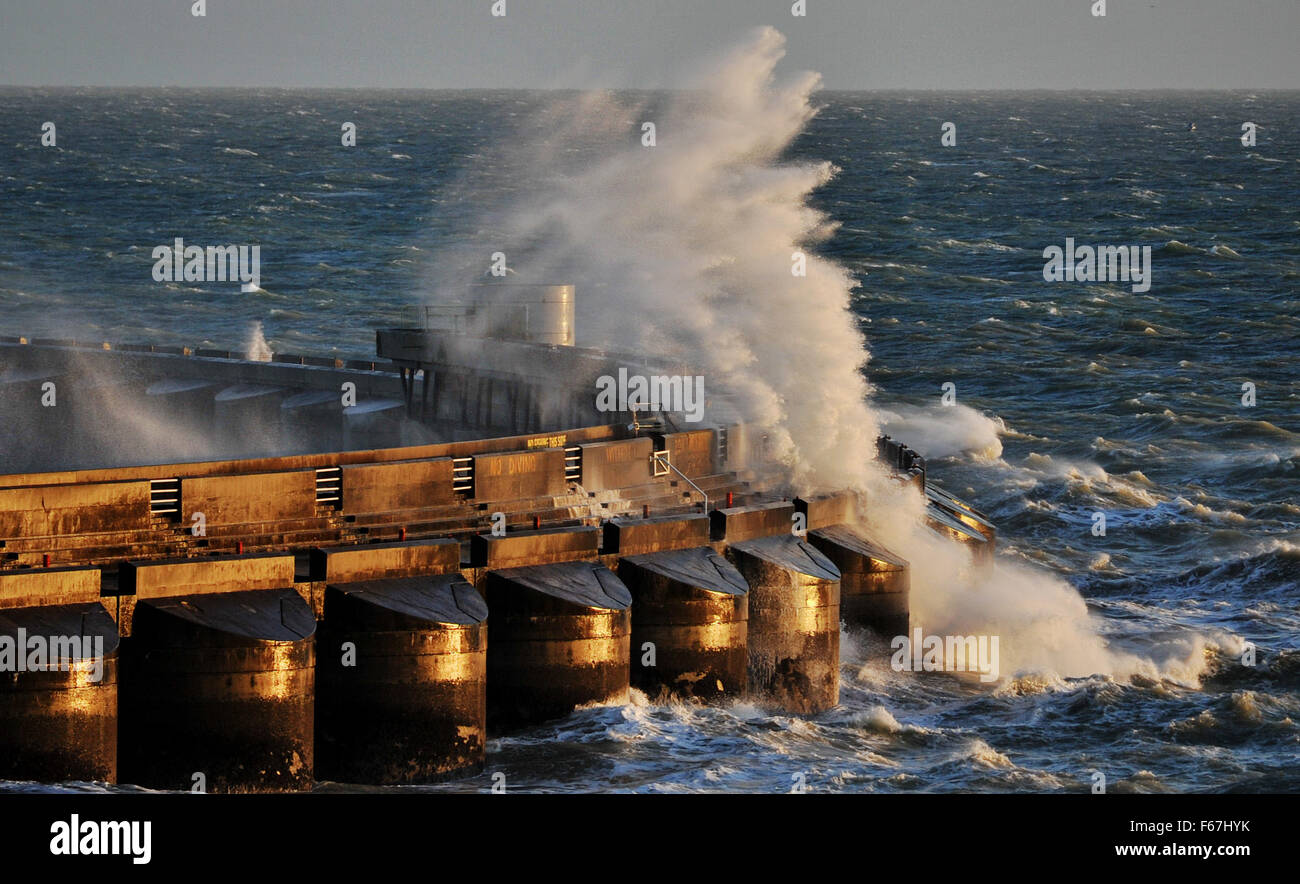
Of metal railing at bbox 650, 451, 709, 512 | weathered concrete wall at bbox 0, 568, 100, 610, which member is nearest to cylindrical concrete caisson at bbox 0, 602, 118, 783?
weathered concrete wall at bbox 0, 568, 100, 610

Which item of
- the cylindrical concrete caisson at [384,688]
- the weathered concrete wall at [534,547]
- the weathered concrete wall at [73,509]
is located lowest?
the cylindrical concrete caisson at [384,688]

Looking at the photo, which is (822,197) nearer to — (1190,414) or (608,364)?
(1190,414)

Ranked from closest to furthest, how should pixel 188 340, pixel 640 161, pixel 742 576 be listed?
pixel 742 576
pixel 640 161
pixel 188 340

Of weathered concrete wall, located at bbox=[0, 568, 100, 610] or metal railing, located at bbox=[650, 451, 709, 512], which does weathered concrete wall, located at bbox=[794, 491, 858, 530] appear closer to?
metal railing, located at bbox=[650, 451, 709, 512]

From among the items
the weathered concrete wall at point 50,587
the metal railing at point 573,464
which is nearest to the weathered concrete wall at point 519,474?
the metal railing at point 573,464

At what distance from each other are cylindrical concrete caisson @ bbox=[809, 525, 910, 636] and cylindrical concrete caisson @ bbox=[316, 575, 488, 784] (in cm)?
864

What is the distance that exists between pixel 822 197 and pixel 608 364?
303 feet

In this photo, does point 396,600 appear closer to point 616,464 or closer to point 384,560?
point 384,560

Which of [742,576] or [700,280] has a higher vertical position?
[700,280]

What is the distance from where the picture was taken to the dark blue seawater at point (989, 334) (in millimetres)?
31188

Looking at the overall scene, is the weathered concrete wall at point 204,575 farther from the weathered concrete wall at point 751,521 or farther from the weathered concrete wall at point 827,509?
the weathered concrete wall at point 827,509

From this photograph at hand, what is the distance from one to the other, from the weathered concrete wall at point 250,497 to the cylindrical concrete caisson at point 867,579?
9.04 m
